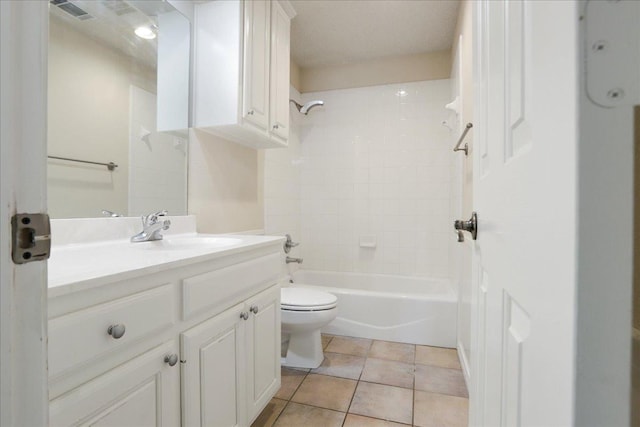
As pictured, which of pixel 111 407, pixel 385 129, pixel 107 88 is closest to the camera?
pixel 111 407

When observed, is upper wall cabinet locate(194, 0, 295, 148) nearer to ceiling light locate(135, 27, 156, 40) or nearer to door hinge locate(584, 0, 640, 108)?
ceiling light locate(135, 27, 156, 40)

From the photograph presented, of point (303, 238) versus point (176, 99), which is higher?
point (176, 99)

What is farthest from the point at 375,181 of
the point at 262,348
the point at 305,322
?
the point at 262,348

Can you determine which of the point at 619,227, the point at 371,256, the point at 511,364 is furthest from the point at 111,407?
the point at 371,256

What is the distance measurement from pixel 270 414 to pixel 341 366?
0.60m

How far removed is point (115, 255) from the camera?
3.29 feet

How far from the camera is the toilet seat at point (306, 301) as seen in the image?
1.86 metres

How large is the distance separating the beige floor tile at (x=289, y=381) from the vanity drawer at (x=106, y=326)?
1.07 meters

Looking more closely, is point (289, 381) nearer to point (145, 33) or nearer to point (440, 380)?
point (440, 380)

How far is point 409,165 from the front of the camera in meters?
2.95

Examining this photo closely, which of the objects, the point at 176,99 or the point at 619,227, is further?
the point at 176,99

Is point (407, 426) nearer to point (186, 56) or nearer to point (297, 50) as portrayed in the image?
point (186, 56)

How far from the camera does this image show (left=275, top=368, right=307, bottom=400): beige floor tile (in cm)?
167

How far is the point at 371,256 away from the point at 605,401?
9.31 feet
